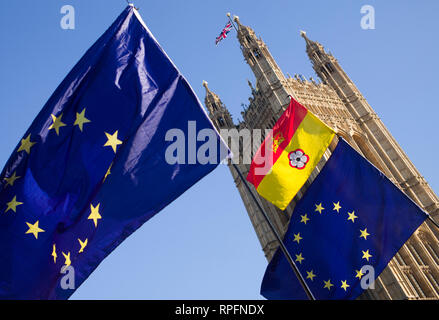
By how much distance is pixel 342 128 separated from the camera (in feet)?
126

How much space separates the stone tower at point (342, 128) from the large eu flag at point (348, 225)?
15.8 metres

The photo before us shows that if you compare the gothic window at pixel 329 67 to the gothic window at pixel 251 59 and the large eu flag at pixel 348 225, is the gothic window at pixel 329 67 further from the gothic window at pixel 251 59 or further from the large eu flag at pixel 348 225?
the large eu flag at pixel 348 225

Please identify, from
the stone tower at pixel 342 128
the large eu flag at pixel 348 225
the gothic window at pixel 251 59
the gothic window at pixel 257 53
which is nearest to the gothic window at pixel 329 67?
the stone tower at pixel 342 128

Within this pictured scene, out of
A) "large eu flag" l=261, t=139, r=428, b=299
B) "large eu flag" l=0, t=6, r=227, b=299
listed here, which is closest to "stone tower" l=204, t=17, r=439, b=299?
"large eu flag" l=261, t=139, r=428, b=299

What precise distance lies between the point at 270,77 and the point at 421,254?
19.8m

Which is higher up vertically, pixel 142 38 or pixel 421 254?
pixel 142 38

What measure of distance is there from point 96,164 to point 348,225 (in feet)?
29.8

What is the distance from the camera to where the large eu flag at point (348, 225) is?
45.5 feet

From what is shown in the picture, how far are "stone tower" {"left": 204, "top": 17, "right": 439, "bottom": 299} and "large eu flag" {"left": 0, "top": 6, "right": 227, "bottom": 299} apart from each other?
936 inches

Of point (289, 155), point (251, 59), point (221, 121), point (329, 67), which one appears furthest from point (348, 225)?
point (329, 67)

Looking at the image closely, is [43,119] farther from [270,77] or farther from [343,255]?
[270,77]

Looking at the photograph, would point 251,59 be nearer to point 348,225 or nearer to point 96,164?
point 348,225

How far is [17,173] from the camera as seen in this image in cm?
1032
